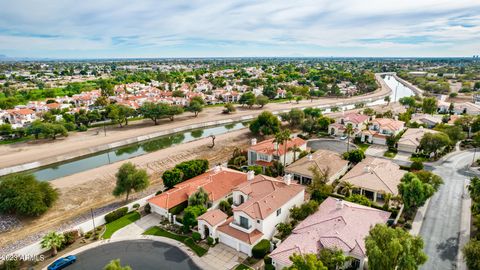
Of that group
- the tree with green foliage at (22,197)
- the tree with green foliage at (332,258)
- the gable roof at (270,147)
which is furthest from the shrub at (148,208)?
the tree with green foliage at (332,258)

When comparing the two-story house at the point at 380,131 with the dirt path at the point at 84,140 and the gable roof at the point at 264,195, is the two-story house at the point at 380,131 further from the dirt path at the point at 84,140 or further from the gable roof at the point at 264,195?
the dirt path at the point at 84,140

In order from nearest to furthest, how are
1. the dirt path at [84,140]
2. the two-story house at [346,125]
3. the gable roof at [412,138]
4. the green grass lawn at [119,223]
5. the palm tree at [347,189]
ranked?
the green grass lawn at [119,223] → the palm tree at [347,189] → the gable roof at [412,138] → the dirt path at [84,140] → the two-story house at [346,125]

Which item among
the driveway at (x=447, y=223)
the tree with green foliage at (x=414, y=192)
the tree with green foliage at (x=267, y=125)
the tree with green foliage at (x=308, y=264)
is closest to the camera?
the tree with green foliage at (x=308, y=264)

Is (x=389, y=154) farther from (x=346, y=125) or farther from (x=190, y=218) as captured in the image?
(x=190, y=218)

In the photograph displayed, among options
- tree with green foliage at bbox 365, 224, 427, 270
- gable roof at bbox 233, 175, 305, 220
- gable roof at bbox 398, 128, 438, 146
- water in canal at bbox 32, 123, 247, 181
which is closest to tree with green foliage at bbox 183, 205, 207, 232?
gable roof at bbox 233, 175, 305, 220

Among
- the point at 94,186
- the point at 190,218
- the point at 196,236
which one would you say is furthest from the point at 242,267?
the point at 94,186

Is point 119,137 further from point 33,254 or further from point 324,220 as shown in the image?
point 324,220

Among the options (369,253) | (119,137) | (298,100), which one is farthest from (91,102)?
(369,253)
